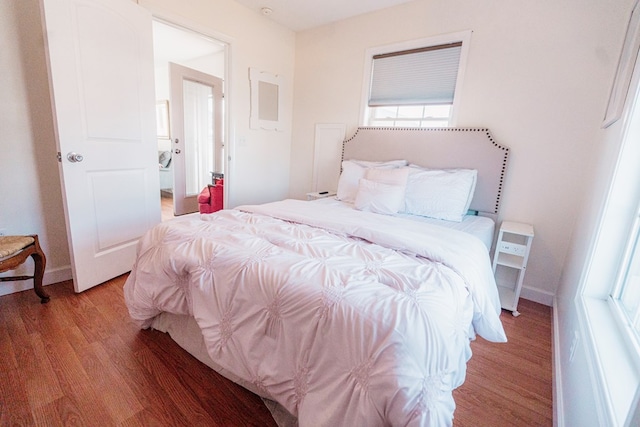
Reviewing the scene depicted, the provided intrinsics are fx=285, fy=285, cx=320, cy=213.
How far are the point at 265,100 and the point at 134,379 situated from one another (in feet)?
9.63

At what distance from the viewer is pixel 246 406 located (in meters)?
1.27

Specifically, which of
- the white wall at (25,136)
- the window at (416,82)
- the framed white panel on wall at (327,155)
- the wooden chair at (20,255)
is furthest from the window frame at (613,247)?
the white wall at (25,136)

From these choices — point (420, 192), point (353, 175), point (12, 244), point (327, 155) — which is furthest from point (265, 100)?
point (12, 244)

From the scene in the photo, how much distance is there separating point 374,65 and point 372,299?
9.14 feet

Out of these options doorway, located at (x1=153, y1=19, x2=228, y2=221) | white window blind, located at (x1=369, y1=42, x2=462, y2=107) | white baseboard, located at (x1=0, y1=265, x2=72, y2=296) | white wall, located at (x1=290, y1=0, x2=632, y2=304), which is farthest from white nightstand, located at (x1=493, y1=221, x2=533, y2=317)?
doorway, located at (x1=153, y1=19, x2=228, y2=221)

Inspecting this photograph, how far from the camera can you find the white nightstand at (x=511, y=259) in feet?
6.86

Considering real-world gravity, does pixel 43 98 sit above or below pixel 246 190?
above

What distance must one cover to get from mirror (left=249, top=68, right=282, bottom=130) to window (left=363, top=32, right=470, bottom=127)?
112 cm

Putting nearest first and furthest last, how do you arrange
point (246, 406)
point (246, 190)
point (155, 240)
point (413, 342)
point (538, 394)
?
point (413, 342) < point (246, 406) < point (538, 394) < point (155, 240) < point (246, 190)

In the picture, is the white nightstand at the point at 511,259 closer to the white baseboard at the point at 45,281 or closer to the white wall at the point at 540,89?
the white wall at the point at 540,89

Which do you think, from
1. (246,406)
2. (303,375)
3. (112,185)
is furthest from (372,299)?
(112,185)

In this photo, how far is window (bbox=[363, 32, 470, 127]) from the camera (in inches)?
100

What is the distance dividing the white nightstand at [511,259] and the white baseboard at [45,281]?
3337mm

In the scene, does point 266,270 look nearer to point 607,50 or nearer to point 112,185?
point 112,185
